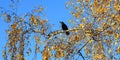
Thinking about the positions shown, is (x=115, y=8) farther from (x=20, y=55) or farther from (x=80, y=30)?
(x=20, y=55)

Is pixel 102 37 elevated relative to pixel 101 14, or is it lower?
lower

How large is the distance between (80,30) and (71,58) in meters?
0.69

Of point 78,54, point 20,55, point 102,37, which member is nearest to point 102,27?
point 102,37

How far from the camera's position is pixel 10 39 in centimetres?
879

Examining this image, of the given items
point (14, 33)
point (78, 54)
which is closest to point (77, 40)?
point (78, 54)

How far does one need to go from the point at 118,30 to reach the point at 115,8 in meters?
0.59

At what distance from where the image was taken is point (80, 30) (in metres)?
8.89

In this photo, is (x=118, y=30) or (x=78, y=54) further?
(x=78, y=54)

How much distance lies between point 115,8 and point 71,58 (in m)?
1.56

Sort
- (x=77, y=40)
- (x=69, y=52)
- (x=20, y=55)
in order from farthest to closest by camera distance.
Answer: (x=77, y=40) < (x=69, y=52) < (x=20, y=55)

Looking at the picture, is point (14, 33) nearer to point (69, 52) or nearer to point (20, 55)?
point (20, 55)

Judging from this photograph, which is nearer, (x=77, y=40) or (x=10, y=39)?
(x=10, y=39)

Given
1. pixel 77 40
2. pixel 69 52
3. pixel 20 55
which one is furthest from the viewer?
pixel 77 40

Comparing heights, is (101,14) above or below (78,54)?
above
